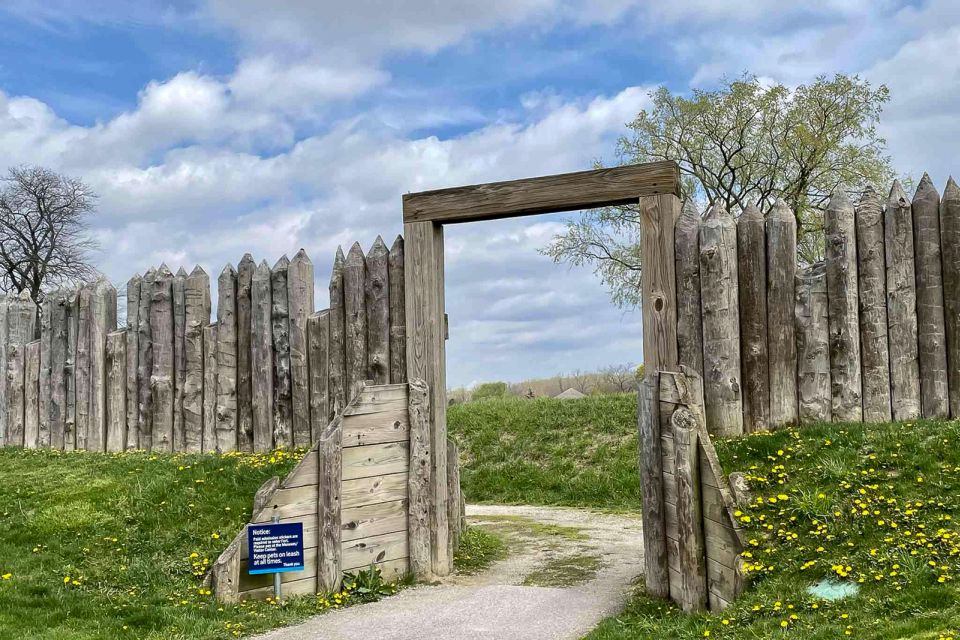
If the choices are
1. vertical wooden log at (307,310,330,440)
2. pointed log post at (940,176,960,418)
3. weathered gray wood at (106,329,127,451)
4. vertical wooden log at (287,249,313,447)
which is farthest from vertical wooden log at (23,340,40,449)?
pointed log post at (940,176,960,418)

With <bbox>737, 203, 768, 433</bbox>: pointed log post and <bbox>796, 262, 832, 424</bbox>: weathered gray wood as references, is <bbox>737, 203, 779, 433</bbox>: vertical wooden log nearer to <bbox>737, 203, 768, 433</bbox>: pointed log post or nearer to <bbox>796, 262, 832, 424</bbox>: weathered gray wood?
<bbox>737, 203, 768, 433</bbox>: pointed log post

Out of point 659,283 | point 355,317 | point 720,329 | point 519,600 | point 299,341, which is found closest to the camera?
point 519,600

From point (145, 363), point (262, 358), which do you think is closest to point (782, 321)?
point (262, 358)

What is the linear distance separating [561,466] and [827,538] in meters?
8.19

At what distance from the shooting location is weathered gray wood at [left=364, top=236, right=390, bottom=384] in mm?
9453

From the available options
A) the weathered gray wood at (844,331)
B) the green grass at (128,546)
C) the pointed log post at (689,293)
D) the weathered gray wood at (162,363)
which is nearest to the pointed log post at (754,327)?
the pointed log post at (689,293)

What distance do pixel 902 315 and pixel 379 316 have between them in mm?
5100

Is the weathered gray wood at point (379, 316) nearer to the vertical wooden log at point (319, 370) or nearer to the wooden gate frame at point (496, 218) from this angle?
the wooden gate frame at point (496, 218)

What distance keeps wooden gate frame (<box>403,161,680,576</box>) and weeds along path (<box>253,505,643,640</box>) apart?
78 cm

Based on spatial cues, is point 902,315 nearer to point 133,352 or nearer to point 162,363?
point 162,363

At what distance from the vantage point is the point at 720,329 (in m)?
8.35

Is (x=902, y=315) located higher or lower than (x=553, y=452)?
higher

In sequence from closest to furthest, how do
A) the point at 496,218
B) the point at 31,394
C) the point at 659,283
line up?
the point at 659,283 < the point at 496,218 < the point at 31,394

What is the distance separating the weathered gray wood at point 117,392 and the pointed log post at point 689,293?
7.92m
